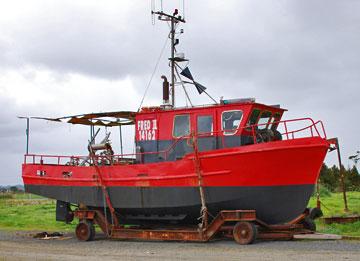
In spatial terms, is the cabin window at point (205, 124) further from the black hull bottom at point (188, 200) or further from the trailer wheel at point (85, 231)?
the trailer wheel at point (85, 231)

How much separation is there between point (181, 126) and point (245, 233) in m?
3.73

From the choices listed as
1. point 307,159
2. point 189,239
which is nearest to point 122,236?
point 189,239

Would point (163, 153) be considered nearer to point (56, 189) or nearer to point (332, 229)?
point (56, 189)

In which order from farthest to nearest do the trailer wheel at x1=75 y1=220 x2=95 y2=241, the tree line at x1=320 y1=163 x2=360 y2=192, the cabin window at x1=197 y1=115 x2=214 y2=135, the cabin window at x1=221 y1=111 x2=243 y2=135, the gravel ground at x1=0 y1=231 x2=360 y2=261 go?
the tree line at x1=320 y1=163 x2=360 y2=192, the trailer wheel at x1=75 y1=220 x2=95 y2=241, the cabin window at x1=197 y1=115 x2=214 y2=135, the cabin window at x1=221 y1=111 x2=243 y2=135, the gravel ground at x1=0 y1=231 x2=360 y2=261

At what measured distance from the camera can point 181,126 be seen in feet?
53.2

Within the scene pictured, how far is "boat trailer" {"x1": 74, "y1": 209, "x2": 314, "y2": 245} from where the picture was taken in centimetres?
1449

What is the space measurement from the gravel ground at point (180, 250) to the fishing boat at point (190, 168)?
1.07 metres

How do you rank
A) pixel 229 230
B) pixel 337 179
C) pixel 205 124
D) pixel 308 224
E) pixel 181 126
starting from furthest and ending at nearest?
pixel 337 179
pixel 181 126
pixel 308 224
pixel 205 124
pixel 229 230

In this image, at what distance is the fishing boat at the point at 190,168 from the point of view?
14.2 metres

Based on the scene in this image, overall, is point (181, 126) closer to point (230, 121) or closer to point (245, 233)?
point (230, 121)

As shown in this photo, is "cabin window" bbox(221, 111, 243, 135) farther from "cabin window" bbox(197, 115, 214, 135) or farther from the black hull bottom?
the black hull bottom

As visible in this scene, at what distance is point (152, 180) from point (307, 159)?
453 cm

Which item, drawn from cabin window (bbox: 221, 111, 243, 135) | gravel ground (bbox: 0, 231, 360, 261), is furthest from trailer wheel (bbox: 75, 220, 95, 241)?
cabin window (bbox: 221, 111, 243, 135)

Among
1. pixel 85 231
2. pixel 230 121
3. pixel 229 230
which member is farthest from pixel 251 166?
pixel 85 231
